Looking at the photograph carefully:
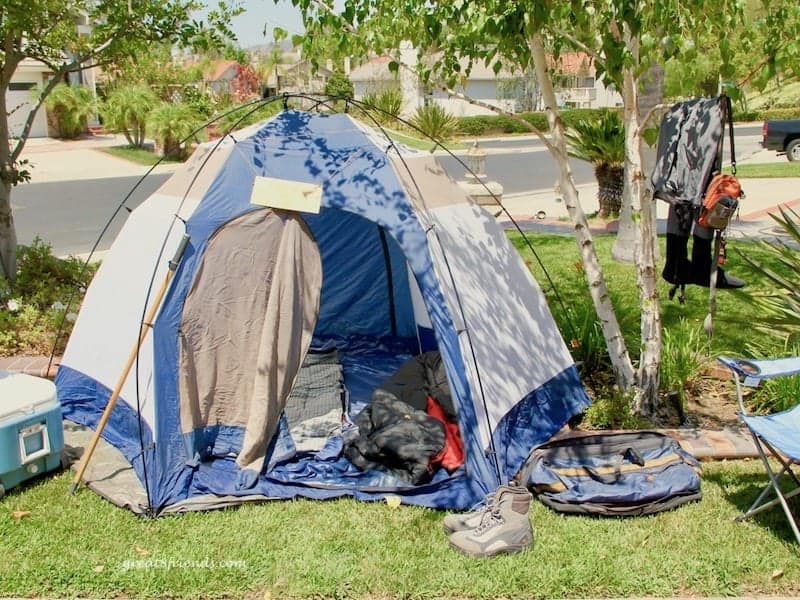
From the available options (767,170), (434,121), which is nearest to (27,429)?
(767,170)

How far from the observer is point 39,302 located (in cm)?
713

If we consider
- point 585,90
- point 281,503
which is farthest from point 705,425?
point 585,90

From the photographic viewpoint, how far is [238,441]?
491 cm

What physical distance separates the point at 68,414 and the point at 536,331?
306cm

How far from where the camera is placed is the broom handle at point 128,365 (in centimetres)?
452

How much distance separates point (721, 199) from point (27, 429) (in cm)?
415

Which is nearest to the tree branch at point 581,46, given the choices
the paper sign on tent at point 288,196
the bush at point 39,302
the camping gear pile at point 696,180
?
the camping gear pile at point 696,180

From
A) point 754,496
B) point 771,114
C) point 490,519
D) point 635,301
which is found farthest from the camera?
point 771,114

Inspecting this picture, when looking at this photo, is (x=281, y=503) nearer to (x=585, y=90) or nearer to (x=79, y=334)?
(x=79, y=334)

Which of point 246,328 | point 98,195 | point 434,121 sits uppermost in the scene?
point 434,121

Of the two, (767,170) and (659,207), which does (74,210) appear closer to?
(659,207)

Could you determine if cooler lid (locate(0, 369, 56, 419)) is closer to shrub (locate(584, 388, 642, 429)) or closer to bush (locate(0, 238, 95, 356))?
bush (locate(0, 238, 95, 356))

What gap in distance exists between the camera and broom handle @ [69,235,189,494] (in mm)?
4523

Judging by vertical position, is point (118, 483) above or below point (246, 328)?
below
